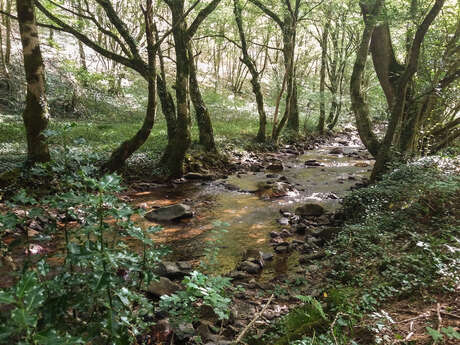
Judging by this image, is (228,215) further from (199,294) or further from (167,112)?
(199,294)

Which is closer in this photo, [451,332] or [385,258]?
[451,332]

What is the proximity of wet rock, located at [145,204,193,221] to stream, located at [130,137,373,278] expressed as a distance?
18cm

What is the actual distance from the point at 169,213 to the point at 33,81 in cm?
425

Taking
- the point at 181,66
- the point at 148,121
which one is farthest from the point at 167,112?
the point at 148,121

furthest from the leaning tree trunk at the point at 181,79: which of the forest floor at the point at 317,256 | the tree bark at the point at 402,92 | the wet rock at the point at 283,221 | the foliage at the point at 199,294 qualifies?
the foliage at the point at 199,294

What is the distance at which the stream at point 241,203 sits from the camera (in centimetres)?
615

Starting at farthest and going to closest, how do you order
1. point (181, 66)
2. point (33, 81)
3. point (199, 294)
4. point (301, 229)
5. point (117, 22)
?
point (181, 66) < point (117, 22) < point (301, 229) < point (33, 81) < point (199, 294)

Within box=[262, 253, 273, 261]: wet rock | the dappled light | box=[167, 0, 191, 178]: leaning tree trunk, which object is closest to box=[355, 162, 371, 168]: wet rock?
the dappled light

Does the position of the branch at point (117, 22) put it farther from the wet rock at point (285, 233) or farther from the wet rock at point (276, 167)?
the wet rock at point (276, 167)

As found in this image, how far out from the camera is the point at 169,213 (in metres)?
7.70

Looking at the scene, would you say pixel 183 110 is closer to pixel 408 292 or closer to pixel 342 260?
pixel 342 260

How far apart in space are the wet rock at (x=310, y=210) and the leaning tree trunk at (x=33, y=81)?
6.37 metres

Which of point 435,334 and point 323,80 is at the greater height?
point 323,80

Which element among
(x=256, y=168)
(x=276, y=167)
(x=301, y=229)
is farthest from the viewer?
(x=276, y=167)
